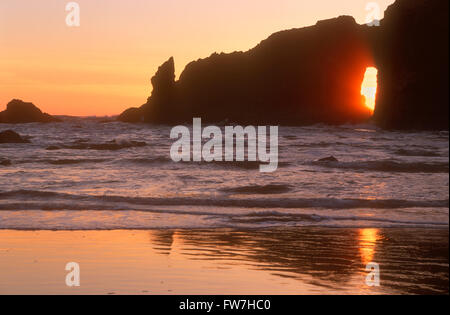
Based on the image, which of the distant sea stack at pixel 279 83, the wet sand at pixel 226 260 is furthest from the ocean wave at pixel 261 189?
the distant sea stack at pixel 279 83

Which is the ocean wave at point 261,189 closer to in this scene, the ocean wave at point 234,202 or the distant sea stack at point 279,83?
the ocean wave at point 234,202

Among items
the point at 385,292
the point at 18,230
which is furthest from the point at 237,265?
the point at 18,230

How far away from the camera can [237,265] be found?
8695mm

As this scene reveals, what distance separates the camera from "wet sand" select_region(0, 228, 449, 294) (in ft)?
24.6

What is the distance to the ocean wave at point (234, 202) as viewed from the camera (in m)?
15.5

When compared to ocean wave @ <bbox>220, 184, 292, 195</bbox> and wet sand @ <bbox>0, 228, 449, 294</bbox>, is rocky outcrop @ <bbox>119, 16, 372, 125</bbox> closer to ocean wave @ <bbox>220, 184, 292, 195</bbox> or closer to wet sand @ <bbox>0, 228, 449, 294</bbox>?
ocean wave @ <bbox>220, 184, 292, 195</bbox>

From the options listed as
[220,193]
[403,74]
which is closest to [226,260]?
[220,193]

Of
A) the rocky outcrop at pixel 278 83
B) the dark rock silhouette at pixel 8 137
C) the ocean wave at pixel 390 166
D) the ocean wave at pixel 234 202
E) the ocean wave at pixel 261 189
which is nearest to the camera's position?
the ocean wave at pixel 234 202

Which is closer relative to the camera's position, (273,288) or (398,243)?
(273,288)

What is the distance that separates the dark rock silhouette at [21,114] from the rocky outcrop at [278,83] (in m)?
19.5

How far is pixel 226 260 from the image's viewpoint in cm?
902

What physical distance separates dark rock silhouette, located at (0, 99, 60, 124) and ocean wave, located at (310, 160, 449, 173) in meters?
109

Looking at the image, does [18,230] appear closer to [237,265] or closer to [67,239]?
[67,239]
